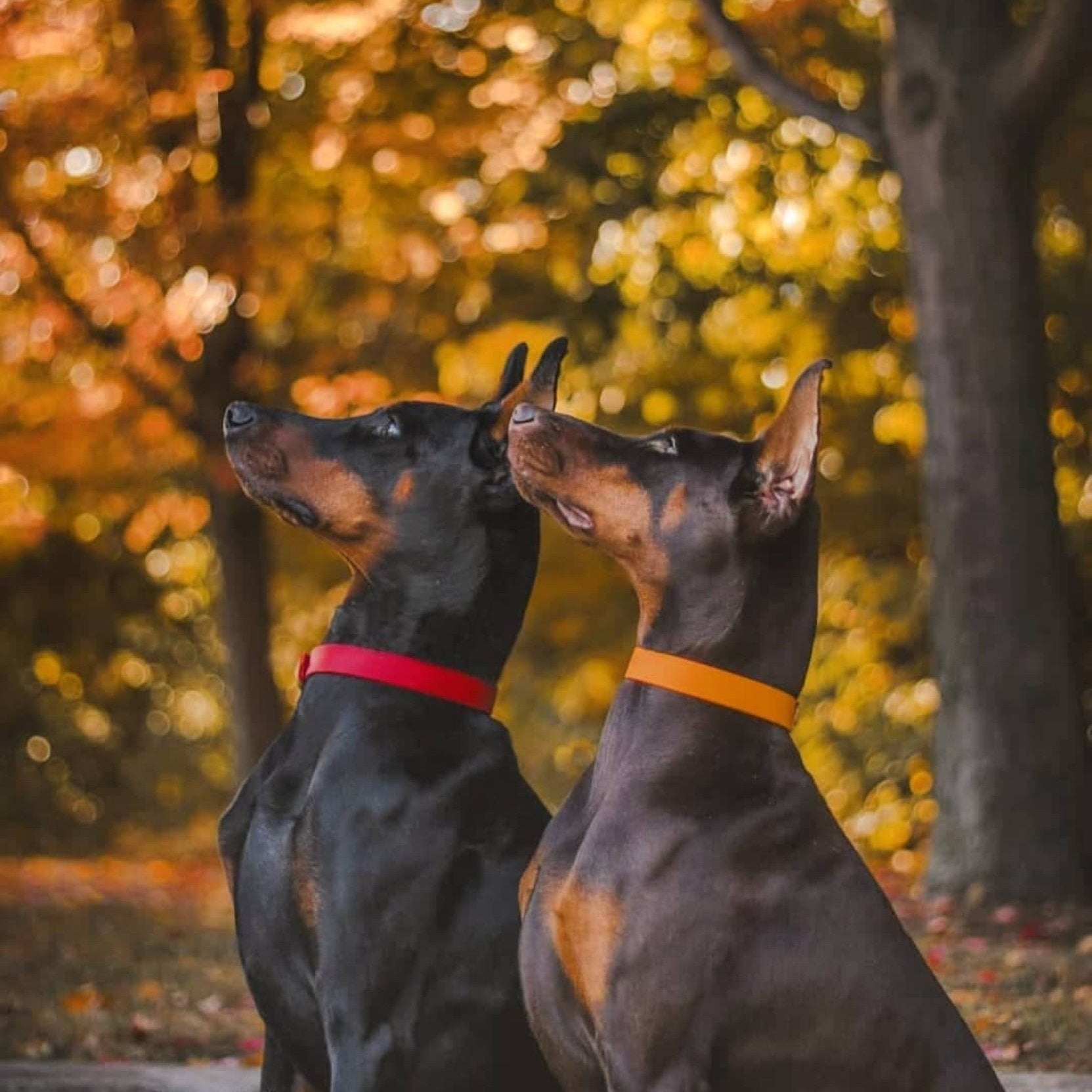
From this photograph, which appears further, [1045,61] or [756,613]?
[1045,61]

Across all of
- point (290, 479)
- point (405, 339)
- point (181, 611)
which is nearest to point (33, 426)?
point (405, 339)

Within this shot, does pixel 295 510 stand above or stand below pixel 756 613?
below

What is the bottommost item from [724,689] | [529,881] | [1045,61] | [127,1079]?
[127,1079]

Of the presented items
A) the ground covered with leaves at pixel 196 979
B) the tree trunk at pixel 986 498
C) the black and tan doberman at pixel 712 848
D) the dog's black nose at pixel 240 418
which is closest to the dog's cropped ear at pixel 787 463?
the black and tan doberman at pixel 712 848

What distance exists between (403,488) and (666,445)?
2.45 feet

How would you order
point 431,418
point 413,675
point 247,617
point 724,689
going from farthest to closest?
1. point 247,617
2. point 431,418
3. point 413,675
4. point 724,689

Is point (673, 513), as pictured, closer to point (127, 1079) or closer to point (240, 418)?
point (240, 418)

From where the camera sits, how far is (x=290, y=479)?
445 cm

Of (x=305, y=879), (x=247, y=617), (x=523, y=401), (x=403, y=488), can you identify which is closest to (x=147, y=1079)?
(x=305, y=879)

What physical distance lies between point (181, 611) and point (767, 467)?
14567 millimetres

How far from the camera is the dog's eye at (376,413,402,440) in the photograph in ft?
14.7

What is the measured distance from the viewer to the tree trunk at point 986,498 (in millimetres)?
9297

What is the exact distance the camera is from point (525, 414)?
3.97 meters

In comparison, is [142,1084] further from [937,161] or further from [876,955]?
[937,161]
